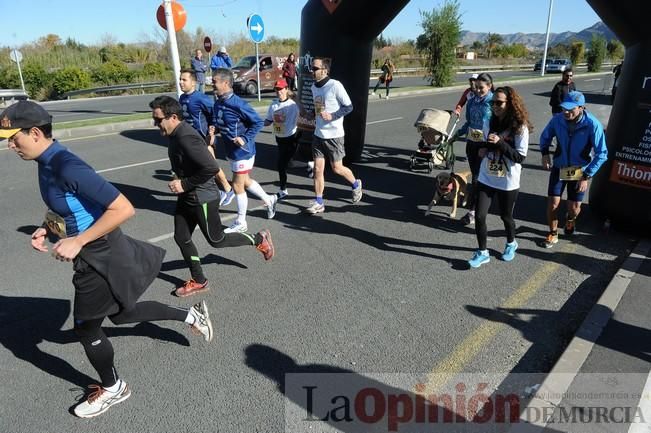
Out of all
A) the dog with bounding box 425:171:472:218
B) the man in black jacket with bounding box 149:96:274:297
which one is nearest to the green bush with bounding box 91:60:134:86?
the dog with bounding box 425:171:472:218

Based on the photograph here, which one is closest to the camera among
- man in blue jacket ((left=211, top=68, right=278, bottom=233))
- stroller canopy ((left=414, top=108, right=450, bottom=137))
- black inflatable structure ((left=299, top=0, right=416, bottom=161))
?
man in blue jacket ((left=211, top=68, right=278, bottom=233))

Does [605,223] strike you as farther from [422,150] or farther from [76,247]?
[76,247]

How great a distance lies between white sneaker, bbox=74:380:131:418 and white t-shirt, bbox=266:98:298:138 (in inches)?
177

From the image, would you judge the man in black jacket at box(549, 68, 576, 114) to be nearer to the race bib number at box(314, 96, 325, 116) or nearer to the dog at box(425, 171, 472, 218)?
the dog at box(425, 171, 472, 218)

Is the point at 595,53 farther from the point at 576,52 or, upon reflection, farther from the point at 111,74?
the point at 111,74

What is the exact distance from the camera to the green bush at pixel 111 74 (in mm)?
27734

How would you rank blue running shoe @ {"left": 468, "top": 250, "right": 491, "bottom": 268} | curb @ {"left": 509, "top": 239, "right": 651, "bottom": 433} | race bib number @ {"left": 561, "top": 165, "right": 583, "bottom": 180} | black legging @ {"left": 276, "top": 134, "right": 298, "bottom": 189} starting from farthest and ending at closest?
black legging @ {"left": 276, "top": 134, "right": 298, "bottom": 189} → race bib number @ {"left": 561, "top": 165, "right": 583, "bottom": 180} → blue running shoe @ {"left": 468, "top": 250, "right": 491, "bottom": 268} → curb @ {"left": 509, "top": 239, "right": 651, "bottom": 433}

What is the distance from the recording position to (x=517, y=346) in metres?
3.46

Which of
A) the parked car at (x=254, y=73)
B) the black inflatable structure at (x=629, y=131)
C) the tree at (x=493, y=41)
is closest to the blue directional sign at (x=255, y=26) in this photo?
the parked car at (x=254, y=73)

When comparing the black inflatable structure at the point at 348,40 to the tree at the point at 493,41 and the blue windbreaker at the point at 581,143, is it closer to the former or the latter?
the blue windbreaker at the point at 581,143

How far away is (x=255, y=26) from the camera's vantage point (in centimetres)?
1537

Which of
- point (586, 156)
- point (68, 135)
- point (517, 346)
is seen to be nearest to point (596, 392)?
point (517, 346)

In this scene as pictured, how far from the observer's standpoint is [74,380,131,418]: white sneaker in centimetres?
279

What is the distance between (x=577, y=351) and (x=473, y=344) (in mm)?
726
